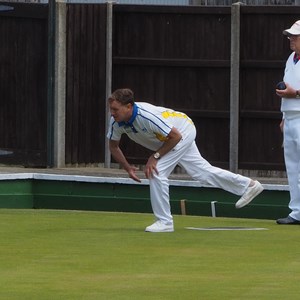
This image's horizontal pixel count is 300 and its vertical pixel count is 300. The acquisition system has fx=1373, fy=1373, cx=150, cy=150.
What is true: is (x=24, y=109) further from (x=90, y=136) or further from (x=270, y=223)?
(x=270, y=223)

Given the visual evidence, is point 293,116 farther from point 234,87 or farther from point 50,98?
point 50,98

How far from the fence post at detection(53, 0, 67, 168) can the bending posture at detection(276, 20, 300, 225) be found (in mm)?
5691

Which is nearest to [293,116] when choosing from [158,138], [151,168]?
[158,138]

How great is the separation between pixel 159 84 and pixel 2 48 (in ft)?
6.91

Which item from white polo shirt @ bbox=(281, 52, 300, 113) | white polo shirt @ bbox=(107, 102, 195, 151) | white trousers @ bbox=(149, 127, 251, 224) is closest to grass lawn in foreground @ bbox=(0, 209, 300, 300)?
white trousers @ bbox=(149, 127, 251, 224)

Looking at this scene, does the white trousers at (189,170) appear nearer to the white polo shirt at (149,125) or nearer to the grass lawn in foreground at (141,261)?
the white polo shirt at (149,125)

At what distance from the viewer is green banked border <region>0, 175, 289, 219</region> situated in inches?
528

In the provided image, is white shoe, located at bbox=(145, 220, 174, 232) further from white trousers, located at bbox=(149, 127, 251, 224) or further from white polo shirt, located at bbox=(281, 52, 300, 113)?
white polo shirt, located at bbox=(281, 52, 300, 113)

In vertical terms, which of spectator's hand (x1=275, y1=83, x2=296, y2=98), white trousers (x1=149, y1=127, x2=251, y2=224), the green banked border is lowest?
the green banked border

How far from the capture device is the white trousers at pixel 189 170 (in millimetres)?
10930

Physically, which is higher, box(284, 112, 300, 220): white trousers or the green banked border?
box(284, 112, 300, 220): white trousers

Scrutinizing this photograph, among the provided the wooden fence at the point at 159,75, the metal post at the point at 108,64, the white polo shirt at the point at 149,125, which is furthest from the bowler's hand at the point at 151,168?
the metal post at the point at 108,64

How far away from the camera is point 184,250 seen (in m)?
9.77

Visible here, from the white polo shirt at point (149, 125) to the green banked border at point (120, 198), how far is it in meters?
2.34
